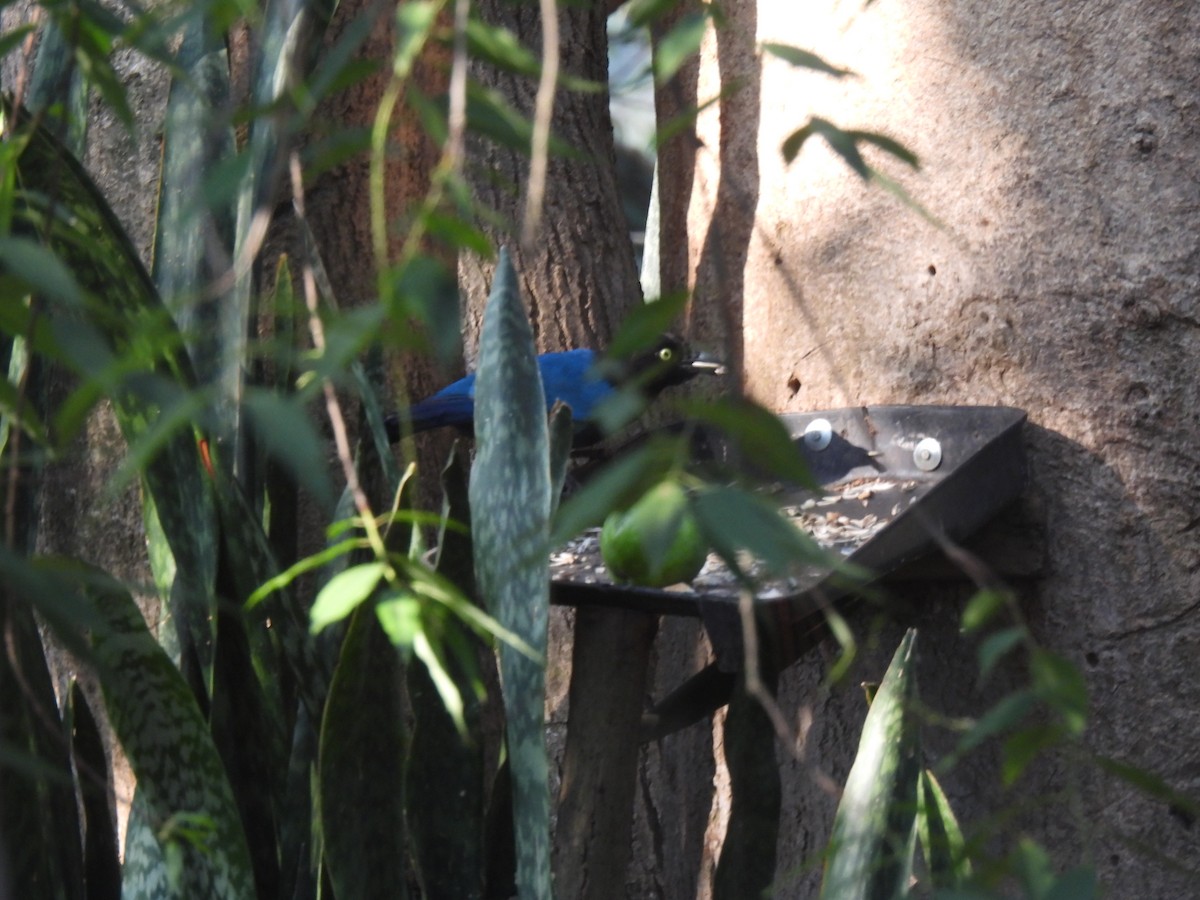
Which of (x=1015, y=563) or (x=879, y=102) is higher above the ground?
(x=879, y=102)

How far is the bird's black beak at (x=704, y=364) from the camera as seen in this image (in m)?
2.69

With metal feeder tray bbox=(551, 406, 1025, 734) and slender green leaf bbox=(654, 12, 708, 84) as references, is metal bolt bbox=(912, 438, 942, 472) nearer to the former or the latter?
metal feeder tray bbox=(551, 406, 1025, 734)

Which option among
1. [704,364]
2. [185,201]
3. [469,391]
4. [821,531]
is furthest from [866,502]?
[704,364]

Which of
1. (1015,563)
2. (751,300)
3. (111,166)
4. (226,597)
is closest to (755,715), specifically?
(1015,563)

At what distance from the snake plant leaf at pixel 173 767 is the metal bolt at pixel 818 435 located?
2.75 feet

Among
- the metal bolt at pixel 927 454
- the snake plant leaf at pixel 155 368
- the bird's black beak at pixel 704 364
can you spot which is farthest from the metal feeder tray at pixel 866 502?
the bird's black beak at pixel 704 364

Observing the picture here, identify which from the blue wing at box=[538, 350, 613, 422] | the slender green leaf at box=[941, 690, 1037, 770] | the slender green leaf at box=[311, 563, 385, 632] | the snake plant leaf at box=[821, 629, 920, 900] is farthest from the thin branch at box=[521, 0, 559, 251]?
the blue wing at box=[538, 350, 613, 422]

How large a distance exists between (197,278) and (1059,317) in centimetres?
107

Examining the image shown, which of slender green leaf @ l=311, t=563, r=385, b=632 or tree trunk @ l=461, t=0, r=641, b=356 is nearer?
slender green leaf @ l=311, t=563, r=385, b=632

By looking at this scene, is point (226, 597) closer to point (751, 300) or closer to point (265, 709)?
point (265, 709)

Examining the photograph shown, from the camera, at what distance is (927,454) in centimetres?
161

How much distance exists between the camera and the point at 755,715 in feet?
4.55

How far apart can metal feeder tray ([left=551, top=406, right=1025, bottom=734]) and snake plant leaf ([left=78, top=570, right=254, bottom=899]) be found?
396mm

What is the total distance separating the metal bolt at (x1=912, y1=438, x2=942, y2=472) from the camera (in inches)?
62.7
